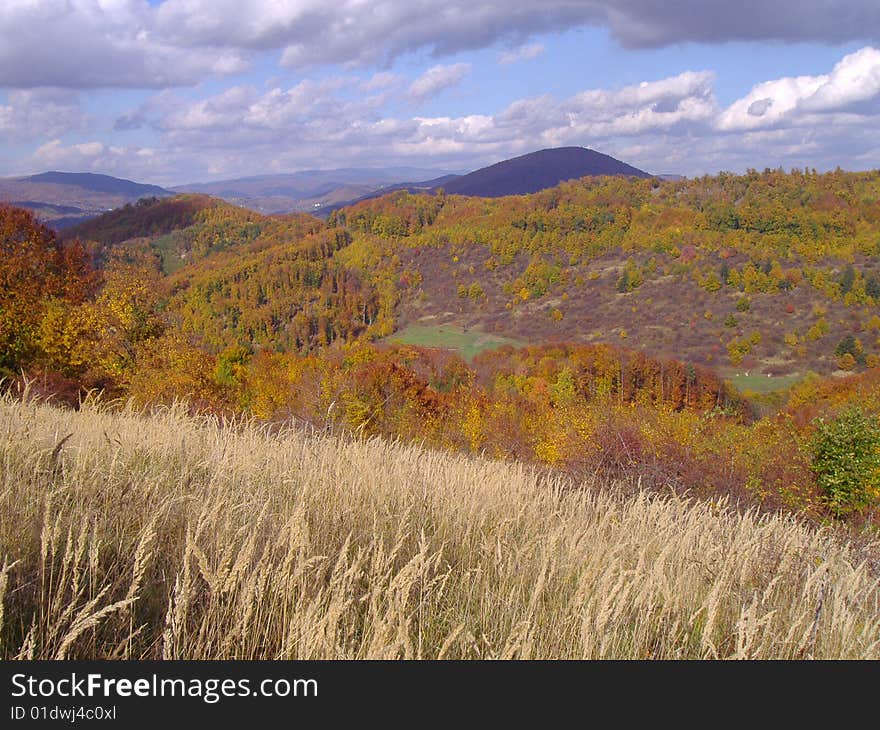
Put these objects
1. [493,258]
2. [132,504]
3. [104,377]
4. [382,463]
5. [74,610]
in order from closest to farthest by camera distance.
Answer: [74,610], [132,504], [382,463], [104,377], [493,258]

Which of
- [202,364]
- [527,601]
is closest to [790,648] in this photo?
[527,601]

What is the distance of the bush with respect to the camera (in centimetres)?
1933

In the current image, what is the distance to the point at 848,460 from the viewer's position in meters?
20.0

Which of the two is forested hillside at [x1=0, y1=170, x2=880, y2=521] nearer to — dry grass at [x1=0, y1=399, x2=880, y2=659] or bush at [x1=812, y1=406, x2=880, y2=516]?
bush at [x1=812, y1=406, x2=880, y2=516]

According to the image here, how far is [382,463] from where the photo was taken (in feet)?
15.3

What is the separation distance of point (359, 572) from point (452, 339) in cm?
10832

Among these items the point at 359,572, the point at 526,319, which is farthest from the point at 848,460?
the point at 526,319

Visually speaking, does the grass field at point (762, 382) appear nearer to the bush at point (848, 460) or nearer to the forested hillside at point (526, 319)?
the forested hillside at point (526, 319)

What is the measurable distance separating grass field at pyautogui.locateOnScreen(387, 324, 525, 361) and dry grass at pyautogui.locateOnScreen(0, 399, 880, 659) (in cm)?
8973

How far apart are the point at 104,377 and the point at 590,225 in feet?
470

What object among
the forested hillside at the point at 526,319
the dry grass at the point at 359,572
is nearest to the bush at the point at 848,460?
the forested hillside at the point at 526,319

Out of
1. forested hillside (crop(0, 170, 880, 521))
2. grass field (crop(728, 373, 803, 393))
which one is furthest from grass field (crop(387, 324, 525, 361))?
grass field (crop(728, 373, 803, 393))

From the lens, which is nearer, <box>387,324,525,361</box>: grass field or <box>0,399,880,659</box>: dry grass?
<box>0,399,880,659</box>: dry grass

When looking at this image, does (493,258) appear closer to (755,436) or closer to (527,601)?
(755,436)
